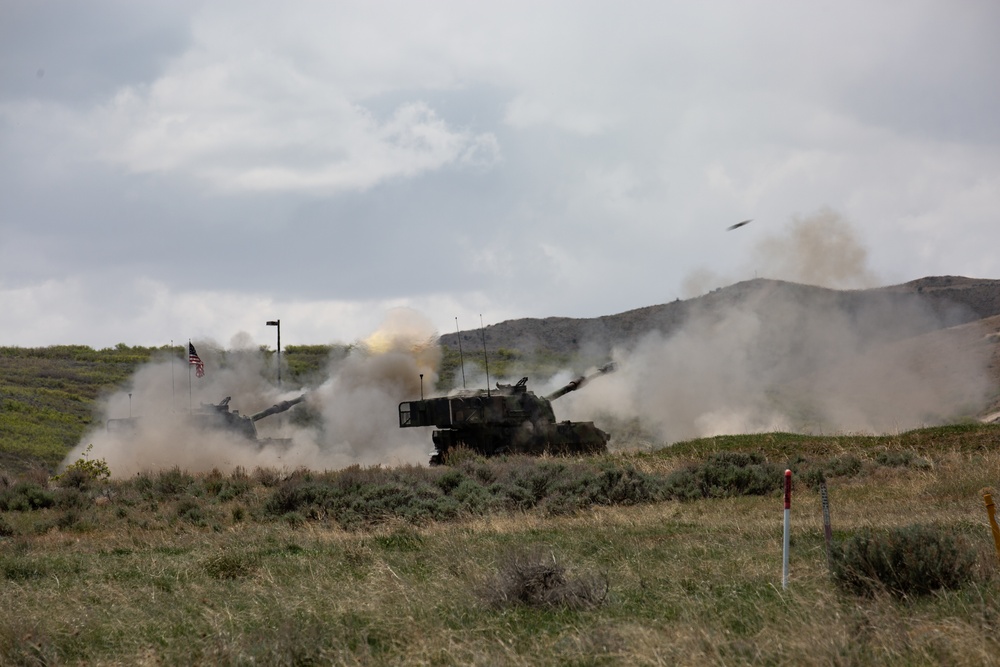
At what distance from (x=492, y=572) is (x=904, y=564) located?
4031 mm

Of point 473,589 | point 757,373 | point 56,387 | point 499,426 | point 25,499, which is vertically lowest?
point 473,589

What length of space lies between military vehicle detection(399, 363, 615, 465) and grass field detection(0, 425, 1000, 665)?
10.9 m

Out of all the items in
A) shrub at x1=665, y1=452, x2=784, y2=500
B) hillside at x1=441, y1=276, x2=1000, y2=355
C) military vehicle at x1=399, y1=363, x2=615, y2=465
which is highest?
hillside at x1=441, y1=276, x2=1000, y2=355

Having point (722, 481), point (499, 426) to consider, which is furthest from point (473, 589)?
point (499, 426)

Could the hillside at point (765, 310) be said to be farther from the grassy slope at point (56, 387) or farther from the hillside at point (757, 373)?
the grassy slope at point (56, 387)

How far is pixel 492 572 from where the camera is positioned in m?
11.3

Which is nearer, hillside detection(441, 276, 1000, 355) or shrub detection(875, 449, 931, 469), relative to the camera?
shrub detection(875, 449, 931, 469)

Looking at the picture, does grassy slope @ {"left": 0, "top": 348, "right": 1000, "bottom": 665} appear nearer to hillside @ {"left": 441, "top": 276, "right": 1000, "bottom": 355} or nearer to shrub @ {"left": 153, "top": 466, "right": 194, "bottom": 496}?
shrub @ {"left": 153, "top": 466, "right": 194, "bottom": 496}

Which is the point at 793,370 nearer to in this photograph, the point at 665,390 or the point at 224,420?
the point at 665,390

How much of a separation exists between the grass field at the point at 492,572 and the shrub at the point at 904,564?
167 mm

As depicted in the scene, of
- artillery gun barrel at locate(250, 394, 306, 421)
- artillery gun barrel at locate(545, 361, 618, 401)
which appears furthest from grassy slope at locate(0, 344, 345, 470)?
artillery gun barrel at locate(545, 361, 618, 401)

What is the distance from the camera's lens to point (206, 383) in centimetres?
5984

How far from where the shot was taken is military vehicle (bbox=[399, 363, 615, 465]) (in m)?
37.5

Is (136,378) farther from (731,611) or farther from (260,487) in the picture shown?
(731,611)
